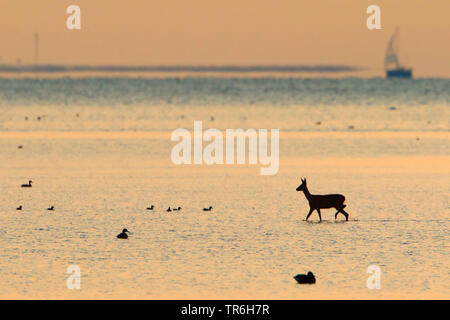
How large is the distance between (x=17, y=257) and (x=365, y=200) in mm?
10696

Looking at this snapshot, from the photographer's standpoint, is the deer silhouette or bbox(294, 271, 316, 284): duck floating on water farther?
the deer silhouette

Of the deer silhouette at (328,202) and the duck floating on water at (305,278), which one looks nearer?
the duck floating on water at (305,278)

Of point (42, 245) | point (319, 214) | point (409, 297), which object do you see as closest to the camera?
point (409, 297)

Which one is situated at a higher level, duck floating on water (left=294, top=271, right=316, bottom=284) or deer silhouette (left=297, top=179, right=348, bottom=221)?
deer silhouette (left=297, top=179, right=348, bottom=221)

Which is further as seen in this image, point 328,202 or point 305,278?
point 328,202

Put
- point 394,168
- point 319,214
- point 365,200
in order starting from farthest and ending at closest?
point 394,168 < point 365,200 < point 319,214

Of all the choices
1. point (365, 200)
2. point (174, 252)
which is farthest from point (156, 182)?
point (174, 252)

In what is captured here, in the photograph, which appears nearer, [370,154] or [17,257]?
[17,257]

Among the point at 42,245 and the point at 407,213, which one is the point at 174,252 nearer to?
the point at 42,245

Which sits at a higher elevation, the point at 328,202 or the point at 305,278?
the point at 328,202

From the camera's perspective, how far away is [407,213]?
23125mm

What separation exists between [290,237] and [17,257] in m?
5.62

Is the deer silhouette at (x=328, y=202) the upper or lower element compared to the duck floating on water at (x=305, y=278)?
upper
